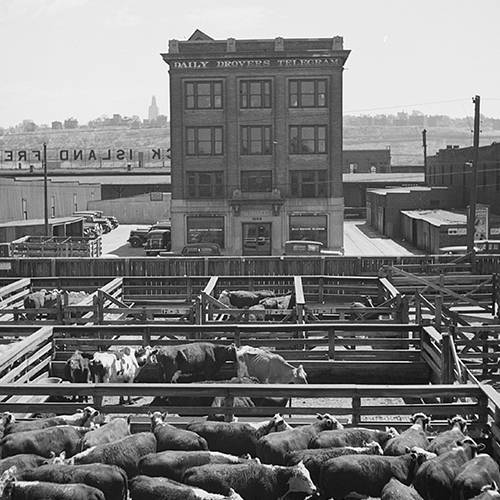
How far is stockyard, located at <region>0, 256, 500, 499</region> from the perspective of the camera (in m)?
10.4

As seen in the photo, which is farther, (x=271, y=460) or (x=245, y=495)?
(x=271, y=460)

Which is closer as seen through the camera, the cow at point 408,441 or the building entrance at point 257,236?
the cow at point 408,441

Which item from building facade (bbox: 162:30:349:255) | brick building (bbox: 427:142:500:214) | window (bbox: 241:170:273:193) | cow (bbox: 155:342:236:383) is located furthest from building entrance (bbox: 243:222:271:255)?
cow (bbox: 155:342:236:383)

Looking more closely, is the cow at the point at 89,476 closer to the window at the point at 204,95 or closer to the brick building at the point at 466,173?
the window at the point at 204,95

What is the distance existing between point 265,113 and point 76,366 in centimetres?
4127

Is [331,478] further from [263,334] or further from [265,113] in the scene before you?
[265,113]

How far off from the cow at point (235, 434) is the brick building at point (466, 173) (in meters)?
49.4

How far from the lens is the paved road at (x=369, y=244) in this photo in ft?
174

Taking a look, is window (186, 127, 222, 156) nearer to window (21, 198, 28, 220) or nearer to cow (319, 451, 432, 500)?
window (21, 198, 28, 220)

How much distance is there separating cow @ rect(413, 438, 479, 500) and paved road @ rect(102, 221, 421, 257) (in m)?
41.8

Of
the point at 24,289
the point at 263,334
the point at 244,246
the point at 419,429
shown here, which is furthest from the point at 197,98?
the point at 419,429

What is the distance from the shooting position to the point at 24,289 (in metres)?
24.9

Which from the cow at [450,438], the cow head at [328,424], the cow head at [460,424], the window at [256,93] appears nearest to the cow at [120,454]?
the cow head at [328,424]

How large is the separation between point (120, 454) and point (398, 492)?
3434 mm
